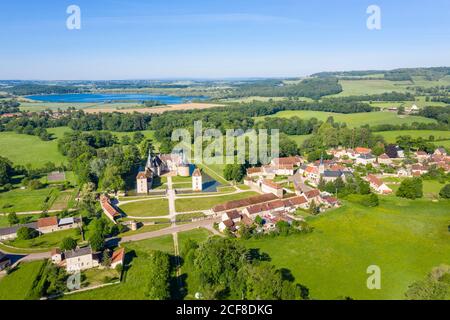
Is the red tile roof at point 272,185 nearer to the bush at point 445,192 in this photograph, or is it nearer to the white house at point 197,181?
the white house at point 197,181

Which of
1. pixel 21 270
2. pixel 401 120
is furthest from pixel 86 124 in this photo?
pixel 401 120

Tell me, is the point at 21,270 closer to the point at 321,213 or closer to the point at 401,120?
the point at 321,213

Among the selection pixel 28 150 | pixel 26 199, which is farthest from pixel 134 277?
pixel 28 150

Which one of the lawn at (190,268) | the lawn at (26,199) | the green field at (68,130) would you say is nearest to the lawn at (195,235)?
the lawn at (190,268)

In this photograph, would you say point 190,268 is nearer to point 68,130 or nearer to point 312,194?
point 312,194

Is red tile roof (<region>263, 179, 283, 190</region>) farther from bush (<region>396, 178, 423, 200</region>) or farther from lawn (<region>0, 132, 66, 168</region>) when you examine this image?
lawn (<region>0, 132, 66, 168</region>)
